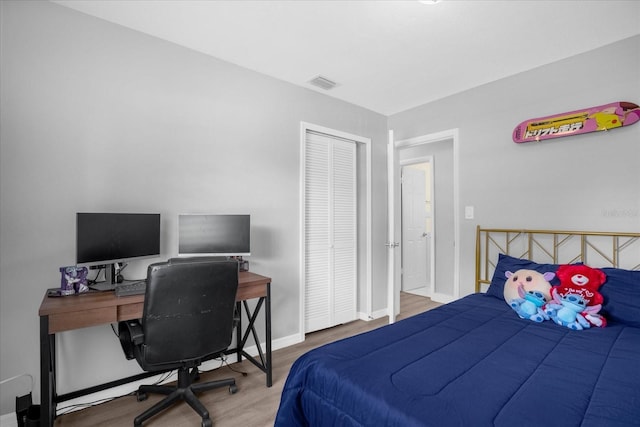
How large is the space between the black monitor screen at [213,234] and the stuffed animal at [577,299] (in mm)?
2267

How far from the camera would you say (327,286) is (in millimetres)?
3607

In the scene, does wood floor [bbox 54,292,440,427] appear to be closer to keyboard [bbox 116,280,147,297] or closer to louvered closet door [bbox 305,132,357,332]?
keyboard [bbox 116,280,147,297]

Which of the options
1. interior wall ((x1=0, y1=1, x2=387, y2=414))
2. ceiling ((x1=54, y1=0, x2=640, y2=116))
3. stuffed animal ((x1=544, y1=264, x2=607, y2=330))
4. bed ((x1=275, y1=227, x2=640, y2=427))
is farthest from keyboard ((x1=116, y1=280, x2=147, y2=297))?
stuffed animal ((x1=544, y1=264, x2=607, y2=330))

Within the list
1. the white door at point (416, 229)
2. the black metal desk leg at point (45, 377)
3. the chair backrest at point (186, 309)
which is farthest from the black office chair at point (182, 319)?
the white door at point (416, 229)

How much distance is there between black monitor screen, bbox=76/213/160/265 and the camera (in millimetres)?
1992

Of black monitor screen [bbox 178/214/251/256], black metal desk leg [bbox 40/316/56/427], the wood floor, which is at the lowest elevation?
the wood floor

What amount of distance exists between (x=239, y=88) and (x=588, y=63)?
300cm

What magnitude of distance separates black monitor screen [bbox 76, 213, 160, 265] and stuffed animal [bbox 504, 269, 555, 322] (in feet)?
8.58

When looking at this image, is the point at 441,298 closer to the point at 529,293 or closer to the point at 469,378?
the point at 529,293

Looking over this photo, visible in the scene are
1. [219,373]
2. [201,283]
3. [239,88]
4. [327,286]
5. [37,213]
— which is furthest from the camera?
[327,286]

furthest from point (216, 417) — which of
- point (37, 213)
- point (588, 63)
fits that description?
point (588, 63)

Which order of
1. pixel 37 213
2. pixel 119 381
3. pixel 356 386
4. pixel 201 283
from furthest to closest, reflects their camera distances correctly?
pixel 119 381 → pixel 37 213 → pixel 201 283 → pixel 356 386

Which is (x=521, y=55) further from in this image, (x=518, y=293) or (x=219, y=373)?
(x=219, y=373)

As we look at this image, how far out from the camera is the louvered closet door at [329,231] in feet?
11.4
